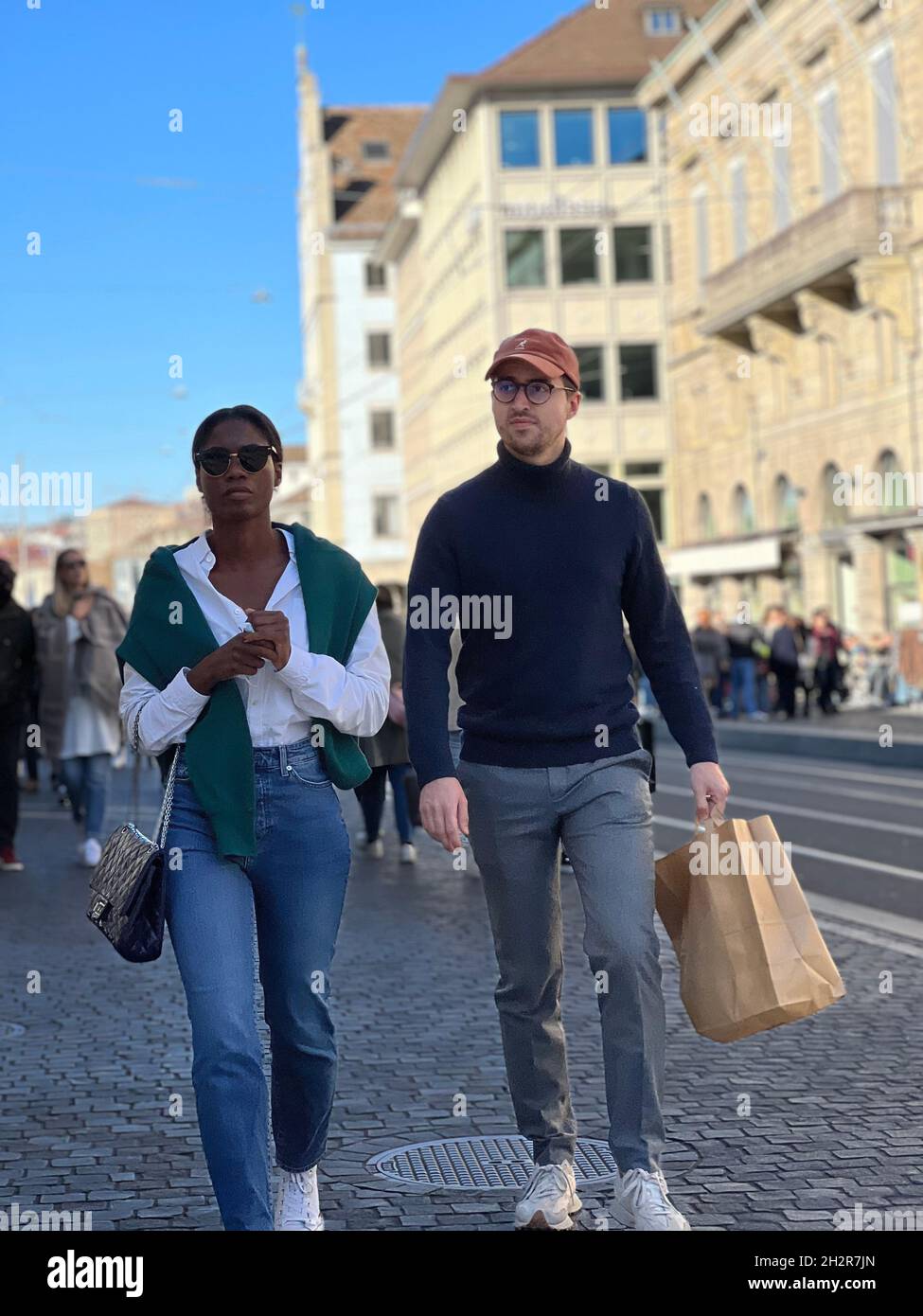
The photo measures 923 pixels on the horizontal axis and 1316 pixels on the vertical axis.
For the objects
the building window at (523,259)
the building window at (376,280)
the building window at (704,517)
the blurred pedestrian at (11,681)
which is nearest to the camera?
the blurred pedestrian at (11,681)

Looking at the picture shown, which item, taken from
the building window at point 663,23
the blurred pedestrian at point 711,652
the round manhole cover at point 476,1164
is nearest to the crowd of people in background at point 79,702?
the round manhole cover at point 476,1164

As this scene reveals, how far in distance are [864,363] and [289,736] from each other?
112 ft

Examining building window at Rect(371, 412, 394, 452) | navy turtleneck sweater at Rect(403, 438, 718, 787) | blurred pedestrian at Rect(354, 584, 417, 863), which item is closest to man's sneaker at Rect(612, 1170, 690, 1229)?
Result: navy turtleneck sweater at Rect(403, 438, 718, 787)

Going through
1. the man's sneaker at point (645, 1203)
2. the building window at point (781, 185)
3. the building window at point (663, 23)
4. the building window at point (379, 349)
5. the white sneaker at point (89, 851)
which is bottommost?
the man's sneaker at point (645, 1203)

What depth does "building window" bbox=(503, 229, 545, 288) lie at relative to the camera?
59.8 meters

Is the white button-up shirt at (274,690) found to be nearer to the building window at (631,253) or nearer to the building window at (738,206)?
the building window at (738,206)

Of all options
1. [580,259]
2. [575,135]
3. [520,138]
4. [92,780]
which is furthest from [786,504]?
[92,780]

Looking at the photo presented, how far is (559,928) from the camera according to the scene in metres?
4.77

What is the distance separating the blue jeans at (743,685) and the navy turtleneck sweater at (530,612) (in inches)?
1024

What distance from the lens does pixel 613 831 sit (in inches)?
180

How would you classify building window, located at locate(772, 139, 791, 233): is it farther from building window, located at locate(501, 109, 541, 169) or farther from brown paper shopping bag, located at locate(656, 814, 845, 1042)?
brown paper shopping bag, located at locate(656, 814, 845, 1042)

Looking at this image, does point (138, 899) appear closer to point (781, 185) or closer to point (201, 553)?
point (201, 553)

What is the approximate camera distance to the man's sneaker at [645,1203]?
4391mm

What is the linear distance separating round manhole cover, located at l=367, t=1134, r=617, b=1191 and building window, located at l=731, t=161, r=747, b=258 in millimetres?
40544
